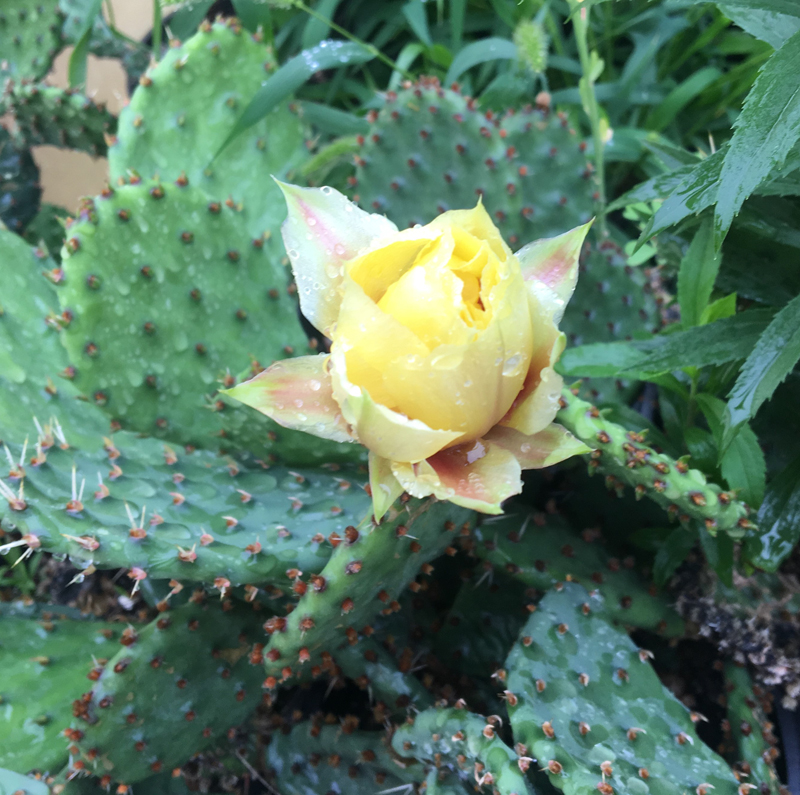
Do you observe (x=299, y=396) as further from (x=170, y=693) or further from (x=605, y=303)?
(x=605, y=303)

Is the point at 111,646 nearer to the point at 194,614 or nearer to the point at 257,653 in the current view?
the point at 194,614

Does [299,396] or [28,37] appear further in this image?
[28,37]

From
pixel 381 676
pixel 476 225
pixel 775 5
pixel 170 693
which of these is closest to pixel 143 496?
pixel 170 693

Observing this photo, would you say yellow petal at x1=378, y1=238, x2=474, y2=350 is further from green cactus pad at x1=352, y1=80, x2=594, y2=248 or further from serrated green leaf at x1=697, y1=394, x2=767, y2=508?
green cactus pad at x1=352, y1=80, x2=594, y2=248

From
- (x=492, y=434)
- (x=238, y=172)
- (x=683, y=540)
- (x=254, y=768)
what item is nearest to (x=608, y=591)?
(x=683, y=540)

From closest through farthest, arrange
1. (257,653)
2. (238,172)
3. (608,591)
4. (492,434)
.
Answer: (492,434)
(257,653)
(608,591)
(238,172)

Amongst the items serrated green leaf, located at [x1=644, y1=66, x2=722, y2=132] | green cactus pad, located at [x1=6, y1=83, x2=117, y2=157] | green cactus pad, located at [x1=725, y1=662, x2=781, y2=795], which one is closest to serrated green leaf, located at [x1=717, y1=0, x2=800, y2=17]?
green cactus pad, located at [x1=725, y1=662, x2=781, y2=795]
